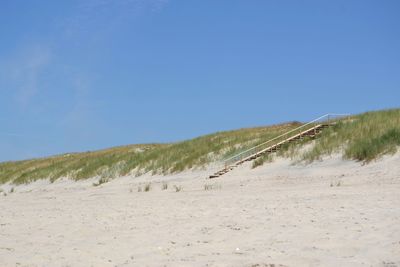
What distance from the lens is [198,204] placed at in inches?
608

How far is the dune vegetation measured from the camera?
935 inches

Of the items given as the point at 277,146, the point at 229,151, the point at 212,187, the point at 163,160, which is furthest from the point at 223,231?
the point at 163,160

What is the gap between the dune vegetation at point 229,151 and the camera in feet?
77.9

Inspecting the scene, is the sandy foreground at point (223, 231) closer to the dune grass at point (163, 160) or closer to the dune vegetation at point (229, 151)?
the dune vegetation at point (229, 151)

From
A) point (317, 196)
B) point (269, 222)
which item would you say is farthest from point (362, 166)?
point (269, 222)

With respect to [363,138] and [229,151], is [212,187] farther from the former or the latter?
[229,151]

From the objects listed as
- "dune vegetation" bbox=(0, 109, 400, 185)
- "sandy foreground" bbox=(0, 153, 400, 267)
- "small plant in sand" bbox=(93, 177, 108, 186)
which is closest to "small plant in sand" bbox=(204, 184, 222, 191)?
"sandy foreground" bbox=(0, 153, 400, 267)

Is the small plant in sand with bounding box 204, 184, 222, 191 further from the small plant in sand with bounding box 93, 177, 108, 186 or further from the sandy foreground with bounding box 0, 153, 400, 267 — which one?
the small plant in sand with bounding box 93, 177, 108, 186

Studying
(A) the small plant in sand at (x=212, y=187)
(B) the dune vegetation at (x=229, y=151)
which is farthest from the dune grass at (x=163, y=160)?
(A) the small plant in sand at (x=212, y=187)

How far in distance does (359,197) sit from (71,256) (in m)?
7.70

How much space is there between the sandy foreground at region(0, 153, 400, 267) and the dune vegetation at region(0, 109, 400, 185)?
492cm

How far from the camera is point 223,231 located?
1103 cm

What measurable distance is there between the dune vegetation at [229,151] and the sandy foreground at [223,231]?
4.92 m

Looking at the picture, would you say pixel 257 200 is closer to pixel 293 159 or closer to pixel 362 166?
pixel 362 166
